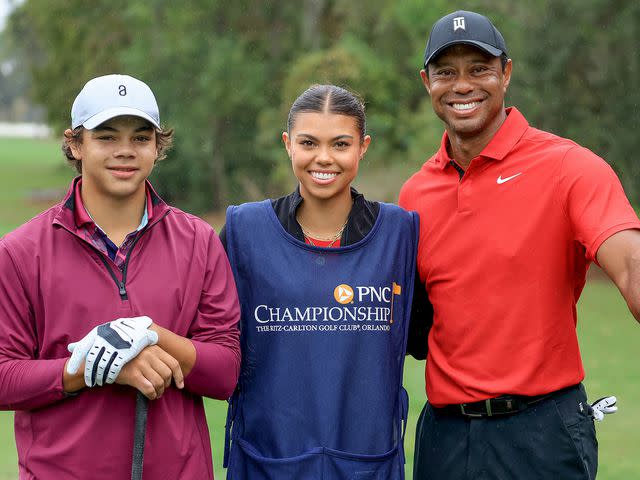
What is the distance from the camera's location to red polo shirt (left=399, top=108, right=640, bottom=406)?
3.50m

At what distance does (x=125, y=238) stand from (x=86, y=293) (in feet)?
0.76

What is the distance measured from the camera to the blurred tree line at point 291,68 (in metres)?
15.2

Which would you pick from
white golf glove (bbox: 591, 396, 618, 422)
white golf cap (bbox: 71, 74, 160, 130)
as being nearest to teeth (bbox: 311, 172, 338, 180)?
white golf cap (bbox: 71, 74, 160, 130)

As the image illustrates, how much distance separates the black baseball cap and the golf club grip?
1.67 metres

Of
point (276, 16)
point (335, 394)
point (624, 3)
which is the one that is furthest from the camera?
point (276, 16)

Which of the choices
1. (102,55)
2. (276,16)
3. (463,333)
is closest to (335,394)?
(463,333)

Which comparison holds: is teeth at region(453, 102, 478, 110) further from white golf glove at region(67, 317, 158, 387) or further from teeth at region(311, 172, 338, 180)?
white golf glove at region(67, 317, 158, 387)

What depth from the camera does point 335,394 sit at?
3498 millimetres

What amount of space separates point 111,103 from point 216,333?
814mm

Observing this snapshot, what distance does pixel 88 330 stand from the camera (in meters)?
3.10

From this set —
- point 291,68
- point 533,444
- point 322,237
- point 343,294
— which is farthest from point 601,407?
point 291,68

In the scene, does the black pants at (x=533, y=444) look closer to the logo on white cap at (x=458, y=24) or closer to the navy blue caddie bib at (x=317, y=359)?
the navy blue caddie bib at (x=317, y=359)

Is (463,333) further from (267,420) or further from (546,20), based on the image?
(546,20)

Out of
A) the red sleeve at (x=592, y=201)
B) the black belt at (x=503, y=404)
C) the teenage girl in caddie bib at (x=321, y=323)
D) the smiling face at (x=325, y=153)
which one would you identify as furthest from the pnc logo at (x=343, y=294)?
the red sleeve at (x=592, y=201)
